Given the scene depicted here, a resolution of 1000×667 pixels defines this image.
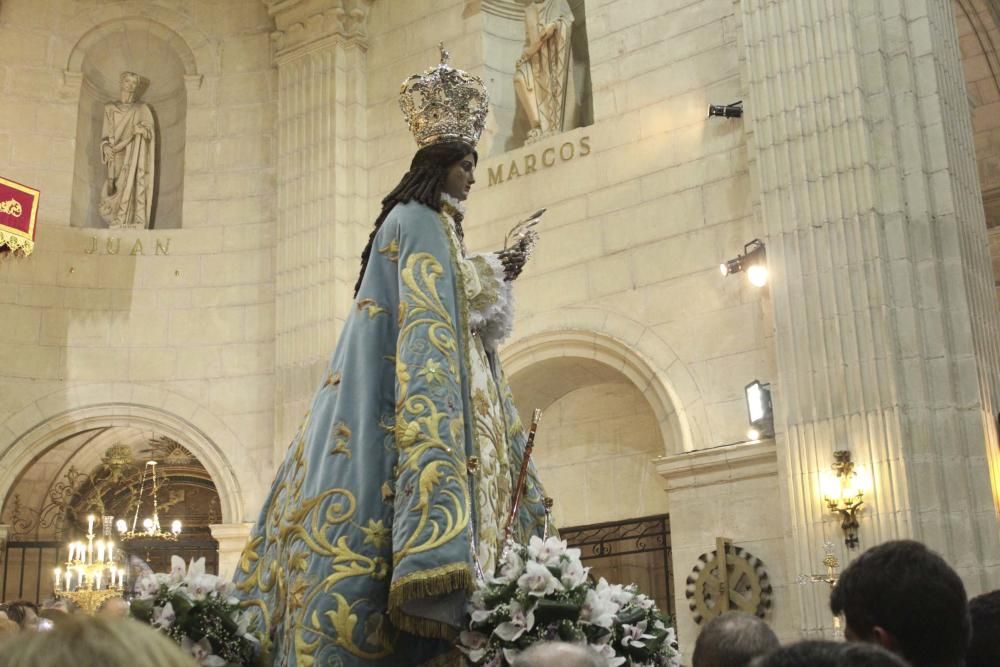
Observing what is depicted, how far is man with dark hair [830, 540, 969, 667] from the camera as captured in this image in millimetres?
1982

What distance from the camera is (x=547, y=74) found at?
11180 mm

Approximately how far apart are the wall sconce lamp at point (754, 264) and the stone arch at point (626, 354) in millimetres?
990

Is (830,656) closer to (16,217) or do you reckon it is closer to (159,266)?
(16,217)

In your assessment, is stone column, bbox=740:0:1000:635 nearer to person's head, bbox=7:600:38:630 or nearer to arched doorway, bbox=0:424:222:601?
person's head, bbox=7:600:38:630

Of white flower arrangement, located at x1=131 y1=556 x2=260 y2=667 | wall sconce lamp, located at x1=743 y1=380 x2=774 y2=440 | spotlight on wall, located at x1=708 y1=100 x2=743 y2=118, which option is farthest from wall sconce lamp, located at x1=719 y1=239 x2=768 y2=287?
white flower arrangement, located at x1=131 y1=556 x2=260 y2=667

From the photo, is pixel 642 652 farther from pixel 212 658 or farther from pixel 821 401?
pixel 821 401

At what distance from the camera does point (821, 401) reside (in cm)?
823

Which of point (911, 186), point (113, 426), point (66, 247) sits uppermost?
point (66, 247)

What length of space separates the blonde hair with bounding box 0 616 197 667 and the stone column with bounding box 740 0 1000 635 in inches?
278

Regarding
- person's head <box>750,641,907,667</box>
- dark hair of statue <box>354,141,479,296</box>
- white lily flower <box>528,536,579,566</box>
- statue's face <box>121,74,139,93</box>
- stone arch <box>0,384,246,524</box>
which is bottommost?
person's head <box>750,641,907,667</box>

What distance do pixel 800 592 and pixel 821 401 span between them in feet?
4.17

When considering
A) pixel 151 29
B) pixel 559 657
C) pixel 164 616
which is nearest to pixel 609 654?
pixel 559 657

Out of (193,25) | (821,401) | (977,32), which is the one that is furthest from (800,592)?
(193,25)

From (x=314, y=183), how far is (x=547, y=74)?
8.40ft
